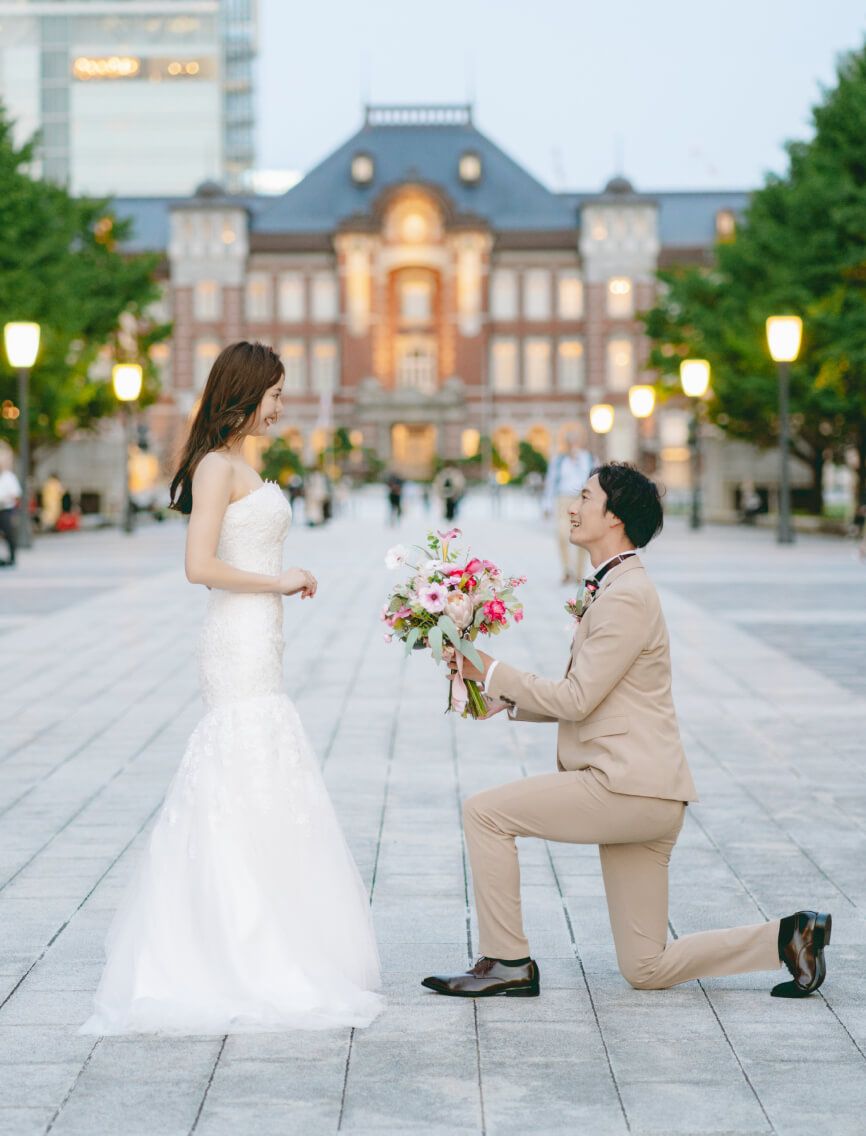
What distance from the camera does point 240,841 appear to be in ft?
15.7

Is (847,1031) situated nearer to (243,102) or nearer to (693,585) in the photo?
(693,585)

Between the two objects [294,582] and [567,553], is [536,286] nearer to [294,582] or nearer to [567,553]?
[567,553]

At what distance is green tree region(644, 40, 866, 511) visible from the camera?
30750mm

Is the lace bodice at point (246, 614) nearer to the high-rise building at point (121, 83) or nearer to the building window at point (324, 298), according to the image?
the building window at point (324, 298)

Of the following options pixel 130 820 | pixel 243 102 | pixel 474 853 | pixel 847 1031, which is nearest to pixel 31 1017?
pixel 474 853

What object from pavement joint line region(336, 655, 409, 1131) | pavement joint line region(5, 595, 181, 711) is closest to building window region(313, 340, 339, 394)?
pavement joint line region(5, 595, 181, 711)

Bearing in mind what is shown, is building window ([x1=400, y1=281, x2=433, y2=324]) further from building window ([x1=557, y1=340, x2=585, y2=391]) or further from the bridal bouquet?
the bridal bouquet

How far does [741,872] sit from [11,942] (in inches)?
103

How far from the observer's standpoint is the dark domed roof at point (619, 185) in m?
97.6

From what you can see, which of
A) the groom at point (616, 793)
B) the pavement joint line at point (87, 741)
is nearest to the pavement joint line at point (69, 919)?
the pavement joint line at point (87, 741)

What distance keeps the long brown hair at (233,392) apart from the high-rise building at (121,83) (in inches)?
5502

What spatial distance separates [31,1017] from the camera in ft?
15.6

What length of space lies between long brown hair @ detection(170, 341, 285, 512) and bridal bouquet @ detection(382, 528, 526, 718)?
0.60m

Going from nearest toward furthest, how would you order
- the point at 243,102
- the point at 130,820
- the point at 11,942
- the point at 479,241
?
the point at 11,942
the point at 130,820
the point at 479,241
the point at 243,102
